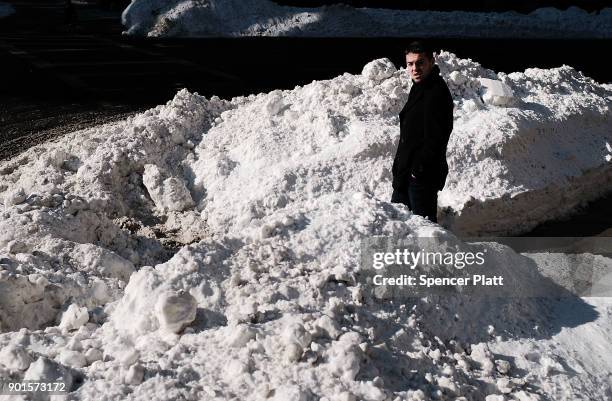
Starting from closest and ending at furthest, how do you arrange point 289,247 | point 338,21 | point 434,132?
point 289,247 < point 434,132 < point 338,21

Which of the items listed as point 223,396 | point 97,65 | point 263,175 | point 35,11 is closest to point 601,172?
point 263,175

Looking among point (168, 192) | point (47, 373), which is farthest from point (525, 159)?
point (47, 373)

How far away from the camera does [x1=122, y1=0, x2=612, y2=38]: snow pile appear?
15.6 m

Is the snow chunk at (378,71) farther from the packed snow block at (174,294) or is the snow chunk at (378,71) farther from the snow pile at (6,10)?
the snow pile at (6,10)

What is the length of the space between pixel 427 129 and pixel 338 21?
13.7m

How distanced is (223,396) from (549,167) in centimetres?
380

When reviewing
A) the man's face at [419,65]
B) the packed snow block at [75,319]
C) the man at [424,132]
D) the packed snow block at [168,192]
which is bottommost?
the packed snow block at [75,319]

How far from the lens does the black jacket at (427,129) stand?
11.1 ft

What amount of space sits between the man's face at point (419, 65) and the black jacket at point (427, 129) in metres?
0.03

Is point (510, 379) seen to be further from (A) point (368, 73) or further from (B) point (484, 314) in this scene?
(A) point (368, 73)

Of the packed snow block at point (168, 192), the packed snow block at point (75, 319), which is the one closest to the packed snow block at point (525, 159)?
the packed snow block at point (168, 192)

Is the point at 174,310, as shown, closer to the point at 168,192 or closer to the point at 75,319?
the point at 75,319

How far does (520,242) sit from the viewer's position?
4.76 metres

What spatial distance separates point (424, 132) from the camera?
11.3 feet
